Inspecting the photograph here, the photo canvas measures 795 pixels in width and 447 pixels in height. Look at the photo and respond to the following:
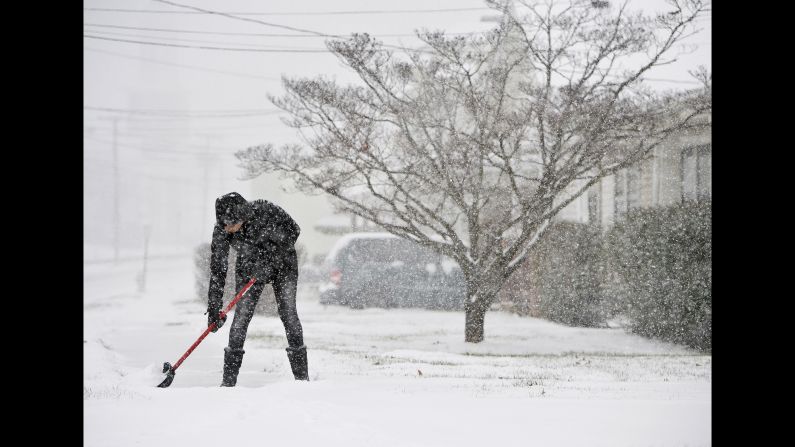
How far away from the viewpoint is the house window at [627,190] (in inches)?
540

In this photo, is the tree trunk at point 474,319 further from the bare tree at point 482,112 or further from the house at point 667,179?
the house at point 667,179

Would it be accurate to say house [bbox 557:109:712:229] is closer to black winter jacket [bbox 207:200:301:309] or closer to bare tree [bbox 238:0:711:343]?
bare tree [bbox 238:0:711:343]

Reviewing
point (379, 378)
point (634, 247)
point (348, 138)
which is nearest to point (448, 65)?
point (348, 138)

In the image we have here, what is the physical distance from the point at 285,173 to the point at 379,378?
12.1ft

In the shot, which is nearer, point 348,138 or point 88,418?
point 88,418

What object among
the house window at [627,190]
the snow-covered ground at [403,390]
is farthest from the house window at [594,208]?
the snow-covered ground at [403,390]

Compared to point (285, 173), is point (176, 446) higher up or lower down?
lower down

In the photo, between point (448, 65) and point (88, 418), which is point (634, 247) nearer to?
point (448, 65)

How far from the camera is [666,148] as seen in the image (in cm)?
1298

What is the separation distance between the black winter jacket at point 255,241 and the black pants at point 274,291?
0.03m

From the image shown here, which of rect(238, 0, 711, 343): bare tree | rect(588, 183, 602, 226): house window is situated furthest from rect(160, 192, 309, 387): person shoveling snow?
rect(588, 183, 602, 226): house window
